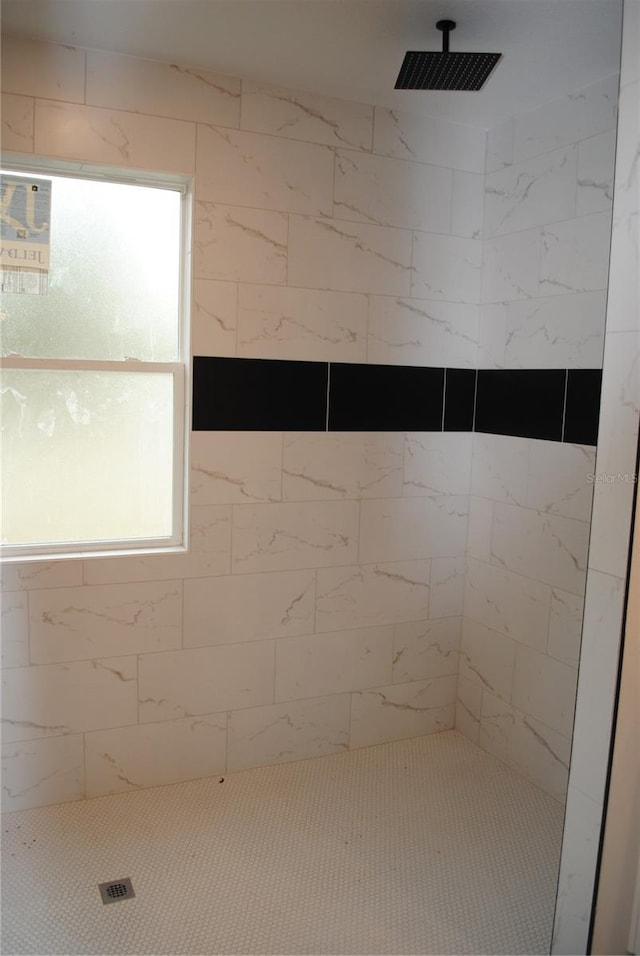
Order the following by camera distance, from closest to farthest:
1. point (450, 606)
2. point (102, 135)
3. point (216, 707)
→ point (102, 135)
point (216, 707)
point (450, 606)

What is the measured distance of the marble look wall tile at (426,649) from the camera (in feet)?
10.3

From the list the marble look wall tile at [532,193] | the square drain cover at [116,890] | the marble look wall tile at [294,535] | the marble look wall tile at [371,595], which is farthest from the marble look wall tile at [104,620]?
the marble look wall tile at [532,193]

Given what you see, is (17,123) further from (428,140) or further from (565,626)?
(565,626)

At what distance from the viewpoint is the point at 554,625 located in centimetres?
276

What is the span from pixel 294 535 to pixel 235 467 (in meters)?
0.37

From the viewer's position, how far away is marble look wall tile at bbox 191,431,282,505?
271 centimetres

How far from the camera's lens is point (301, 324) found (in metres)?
2.80

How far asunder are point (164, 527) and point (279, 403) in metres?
0.65

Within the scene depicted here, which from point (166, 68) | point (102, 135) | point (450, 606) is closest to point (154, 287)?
point (102, 135)

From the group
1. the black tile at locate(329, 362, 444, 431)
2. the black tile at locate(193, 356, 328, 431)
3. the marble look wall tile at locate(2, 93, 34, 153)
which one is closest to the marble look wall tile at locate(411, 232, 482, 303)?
the black tile at locate(329, 362, 444, 431)

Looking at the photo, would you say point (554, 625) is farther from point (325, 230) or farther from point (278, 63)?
point (278, 63)

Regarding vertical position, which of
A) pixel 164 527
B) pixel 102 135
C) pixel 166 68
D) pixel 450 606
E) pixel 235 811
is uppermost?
pixel 166 68

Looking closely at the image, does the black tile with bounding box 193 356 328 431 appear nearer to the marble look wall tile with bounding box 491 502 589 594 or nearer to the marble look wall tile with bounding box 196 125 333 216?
the marble look wall tile with bounding box 196 125 333 216

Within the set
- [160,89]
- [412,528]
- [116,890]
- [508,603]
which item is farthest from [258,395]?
[116,890]
